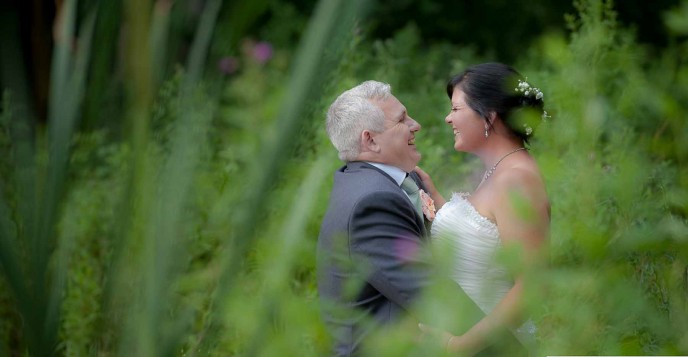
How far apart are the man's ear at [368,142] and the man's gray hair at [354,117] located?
0.01m

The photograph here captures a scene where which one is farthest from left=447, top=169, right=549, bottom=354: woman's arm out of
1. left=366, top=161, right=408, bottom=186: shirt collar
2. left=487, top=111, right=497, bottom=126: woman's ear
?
left=487, top=111, right=497, bottom=126: woman's ear

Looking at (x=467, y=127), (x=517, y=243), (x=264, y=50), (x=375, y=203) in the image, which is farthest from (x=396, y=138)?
(x=264, y=50)

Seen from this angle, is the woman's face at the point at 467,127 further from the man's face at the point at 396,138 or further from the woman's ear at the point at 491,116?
the man's face at the point at 396,138

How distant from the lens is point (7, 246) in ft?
3.08

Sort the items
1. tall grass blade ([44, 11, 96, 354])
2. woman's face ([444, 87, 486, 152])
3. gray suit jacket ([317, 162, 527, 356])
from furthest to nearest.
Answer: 1. woman's face ([444, 87, 486, 152])
2. gray suit jacket ([317, 162, 527, 356])
3. tall grass blade ([44, 11, 96, 354])

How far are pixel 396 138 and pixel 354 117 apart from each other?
5.7 inches

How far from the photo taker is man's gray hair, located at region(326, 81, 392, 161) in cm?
313

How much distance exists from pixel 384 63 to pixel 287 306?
5295 mm

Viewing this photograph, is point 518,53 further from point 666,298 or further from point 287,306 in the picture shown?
point 287,306

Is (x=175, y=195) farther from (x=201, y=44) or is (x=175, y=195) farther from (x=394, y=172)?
(x=394, y=172)

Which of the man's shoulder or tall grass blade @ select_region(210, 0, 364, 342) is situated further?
the man's shoulder

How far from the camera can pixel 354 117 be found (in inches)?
124

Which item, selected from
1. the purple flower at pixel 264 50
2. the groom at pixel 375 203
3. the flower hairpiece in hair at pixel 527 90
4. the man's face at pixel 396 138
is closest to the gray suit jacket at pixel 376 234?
the groom at pixel 375 203

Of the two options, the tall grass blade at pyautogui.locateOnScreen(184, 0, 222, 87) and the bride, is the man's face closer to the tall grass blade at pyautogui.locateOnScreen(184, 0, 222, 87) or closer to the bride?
the bride
